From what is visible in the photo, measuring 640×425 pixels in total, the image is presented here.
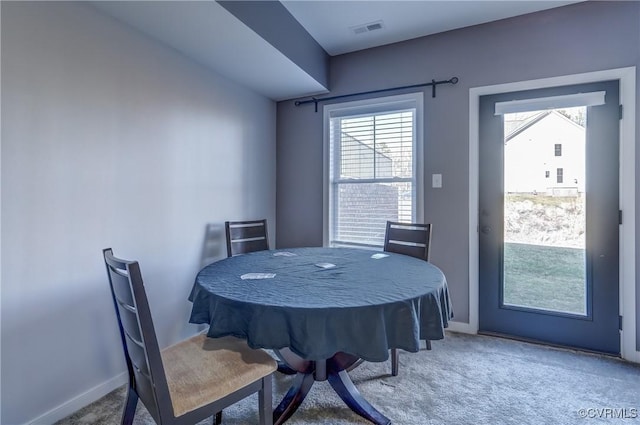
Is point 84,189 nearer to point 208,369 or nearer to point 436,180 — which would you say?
point 208,369

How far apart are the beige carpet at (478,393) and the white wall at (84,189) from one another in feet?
1.13

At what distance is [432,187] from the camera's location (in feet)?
9.46

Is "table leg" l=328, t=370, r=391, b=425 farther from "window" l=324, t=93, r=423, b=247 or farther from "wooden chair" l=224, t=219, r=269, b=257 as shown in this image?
"window" l=324, t=93, r=423, b=247

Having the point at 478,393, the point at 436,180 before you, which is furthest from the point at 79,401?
the point at 436,180

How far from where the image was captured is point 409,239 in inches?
98.2

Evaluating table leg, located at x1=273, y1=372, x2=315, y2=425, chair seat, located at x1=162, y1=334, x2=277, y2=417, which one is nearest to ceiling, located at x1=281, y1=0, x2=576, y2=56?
chair seat, located at x1=162, y1=334, x2=277, y2=417

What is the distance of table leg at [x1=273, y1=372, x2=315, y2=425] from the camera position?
161 centimetres

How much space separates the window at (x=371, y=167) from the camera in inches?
118

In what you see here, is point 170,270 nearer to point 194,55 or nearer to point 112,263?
point 112,263

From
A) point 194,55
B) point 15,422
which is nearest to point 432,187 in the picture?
point 194,55

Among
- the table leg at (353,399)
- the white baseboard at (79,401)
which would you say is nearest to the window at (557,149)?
the table leg at (353,399)

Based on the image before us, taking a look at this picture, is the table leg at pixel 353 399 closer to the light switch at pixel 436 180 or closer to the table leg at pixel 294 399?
the table leg at pixel 294 399

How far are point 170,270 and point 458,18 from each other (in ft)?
9.99

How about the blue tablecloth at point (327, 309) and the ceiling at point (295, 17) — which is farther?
the ceiling at point (295, 17)
